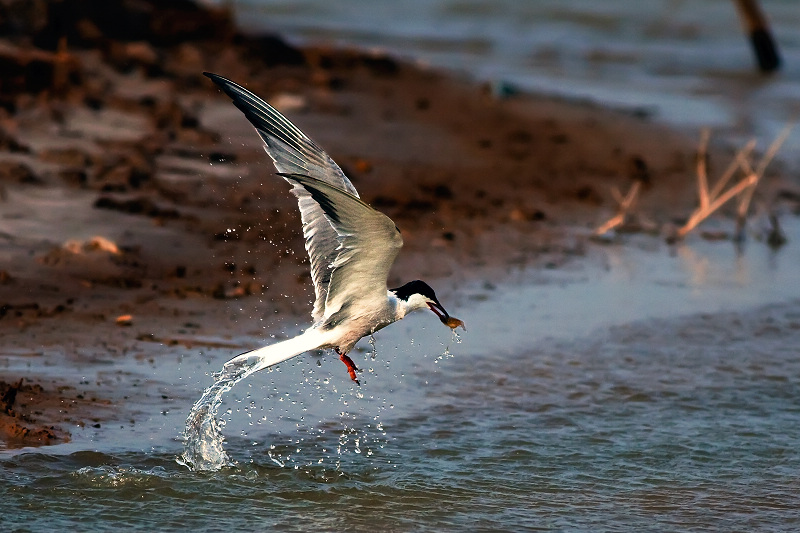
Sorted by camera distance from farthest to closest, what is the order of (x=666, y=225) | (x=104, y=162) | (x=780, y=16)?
(x=780, y=16), (x=666, y=225), (x=104, y=162)

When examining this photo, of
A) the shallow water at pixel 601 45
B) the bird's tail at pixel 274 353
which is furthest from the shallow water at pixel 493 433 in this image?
the shallow water at pixel 601 45

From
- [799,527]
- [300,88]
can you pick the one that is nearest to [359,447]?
[799,527]

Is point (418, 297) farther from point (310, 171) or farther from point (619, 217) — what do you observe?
point (619, 217)

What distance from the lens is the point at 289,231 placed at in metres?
10.5

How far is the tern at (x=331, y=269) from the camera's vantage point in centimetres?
605

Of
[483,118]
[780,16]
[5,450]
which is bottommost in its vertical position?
[5,450]

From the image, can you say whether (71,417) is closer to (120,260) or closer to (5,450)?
(5,450)

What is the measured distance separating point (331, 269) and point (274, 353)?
0.57 metres

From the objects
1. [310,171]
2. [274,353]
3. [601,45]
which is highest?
[601,45]

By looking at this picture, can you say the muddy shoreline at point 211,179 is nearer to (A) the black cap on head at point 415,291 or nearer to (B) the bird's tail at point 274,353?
(B) the bird's tail at point 274,353

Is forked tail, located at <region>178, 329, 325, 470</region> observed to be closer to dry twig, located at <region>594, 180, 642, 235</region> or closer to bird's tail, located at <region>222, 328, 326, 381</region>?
bird's tail, located at <region>222, 328, 326, 381</region>

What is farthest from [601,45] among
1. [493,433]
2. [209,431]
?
[209,431]

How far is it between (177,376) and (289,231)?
3.07 metres

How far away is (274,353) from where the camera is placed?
248 inches
